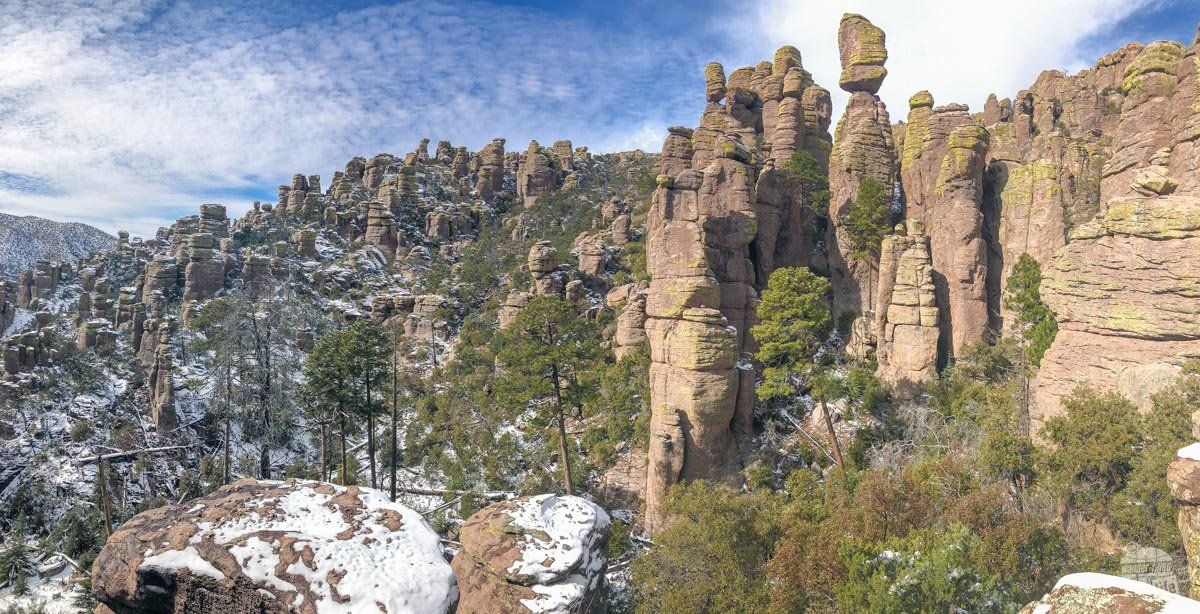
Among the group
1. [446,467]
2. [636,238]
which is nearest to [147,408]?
[446,467]

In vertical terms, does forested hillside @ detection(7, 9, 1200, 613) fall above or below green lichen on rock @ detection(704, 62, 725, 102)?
below

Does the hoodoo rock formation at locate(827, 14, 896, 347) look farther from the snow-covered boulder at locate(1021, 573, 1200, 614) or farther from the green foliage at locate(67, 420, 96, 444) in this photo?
the green foliage at locate(67, 420, 96, 444)

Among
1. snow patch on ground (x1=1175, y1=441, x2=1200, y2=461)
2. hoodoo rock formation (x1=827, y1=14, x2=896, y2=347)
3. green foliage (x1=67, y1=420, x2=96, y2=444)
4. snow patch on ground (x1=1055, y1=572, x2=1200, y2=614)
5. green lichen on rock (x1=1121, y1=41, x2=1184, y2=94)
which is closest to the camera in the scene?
snow patch on ground (x1=1055, y1=572, x2=1200, y2=614)

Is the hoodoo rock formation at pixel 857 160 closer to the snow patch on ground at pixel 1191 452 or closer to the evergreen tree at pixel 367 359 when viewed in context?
the snow patch on ground at pixel 1191 452

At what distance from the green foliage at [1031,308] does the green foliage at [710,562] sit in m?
16.0

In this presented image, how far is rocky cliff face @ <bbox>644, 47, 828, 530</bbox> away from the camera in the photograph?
2450 cm

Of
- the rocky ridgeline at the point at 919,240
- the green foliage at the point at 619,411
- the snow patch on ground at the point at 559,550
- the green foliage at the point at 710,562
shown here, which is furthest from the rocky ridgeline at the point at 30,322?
the snow patch on ground at the point at 559,550

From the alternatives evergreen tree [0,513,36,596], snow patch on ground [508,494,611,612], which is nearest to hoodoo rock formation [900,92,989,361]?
snow patch on ground [508,494,611,612]

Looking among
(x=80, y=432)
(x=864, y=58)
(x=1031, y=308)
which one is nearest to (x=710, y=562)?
(x=1031, y=308)

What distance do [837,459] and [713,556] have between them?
13067 millimetres

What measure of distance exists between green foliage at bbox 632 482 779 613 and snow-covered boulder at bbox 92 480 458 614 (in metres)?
7.58

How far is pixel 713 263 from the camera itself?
3005 centimetres

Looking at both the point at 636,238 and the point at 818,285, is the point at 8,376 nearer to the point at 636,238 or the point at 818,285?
the point at 636,238

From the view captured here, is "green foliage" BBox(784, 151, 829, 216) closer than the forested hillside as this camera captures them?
No
